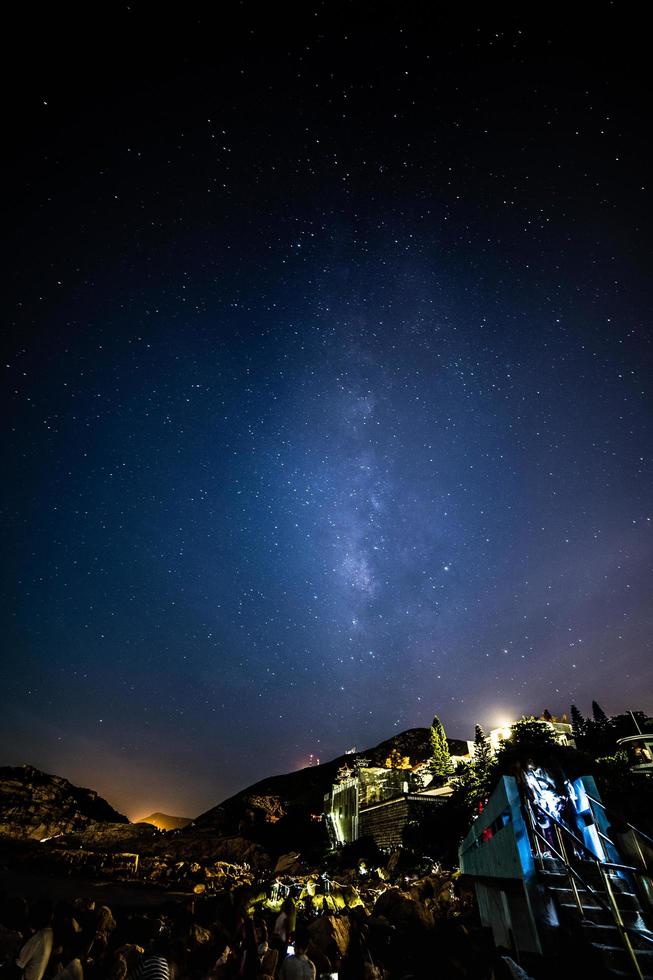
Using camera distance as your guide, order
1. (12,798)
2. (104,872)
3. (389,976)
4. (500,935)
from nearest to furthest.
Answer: (389,976), (500,935), (104,872), (12,798)

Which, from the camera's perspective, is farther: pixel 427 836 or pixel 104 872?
pixel 104 872

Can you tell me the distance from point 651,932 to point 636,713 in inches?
2567

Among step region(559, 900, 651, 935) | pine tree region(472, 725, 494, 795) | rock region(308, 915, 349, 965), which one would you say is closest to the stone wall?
pine tree region(472, 725, 494, 795)

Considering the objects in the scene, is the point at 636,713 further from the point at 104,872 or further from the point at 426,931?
the point at 104,872

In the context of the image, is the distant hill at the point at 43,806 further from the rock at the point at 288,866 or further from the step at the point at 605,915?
the step at the point at 605,915

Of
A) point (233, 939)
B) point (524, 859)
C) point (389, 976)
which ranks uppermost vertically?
point (524, 859)

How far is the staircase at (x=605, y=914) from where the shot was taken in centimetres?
754

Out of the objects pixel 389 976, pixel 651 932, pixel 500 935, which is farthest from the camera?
pixel 500 935

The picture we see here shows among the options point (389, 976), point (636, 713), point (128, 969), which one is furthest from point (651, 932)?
point (636, 713)

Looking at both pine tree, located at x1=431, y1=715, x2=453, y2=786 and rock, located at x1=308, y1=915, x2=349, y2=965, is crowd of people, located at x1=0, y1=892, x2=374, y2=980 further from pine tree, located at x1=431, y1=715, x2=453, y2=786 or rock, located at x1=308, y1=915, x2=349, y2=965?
pine tree, located at x1=431, y1=715, x2=453, y2=786

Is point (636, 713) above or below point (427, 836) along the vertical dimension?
above

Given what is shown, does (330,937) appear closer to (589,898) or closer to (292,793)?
(589,898)

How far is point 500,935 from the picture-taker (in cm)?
1233

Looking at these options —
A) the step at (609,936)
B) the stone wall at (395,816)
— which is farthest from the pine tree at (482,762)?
the step at (609,936)
